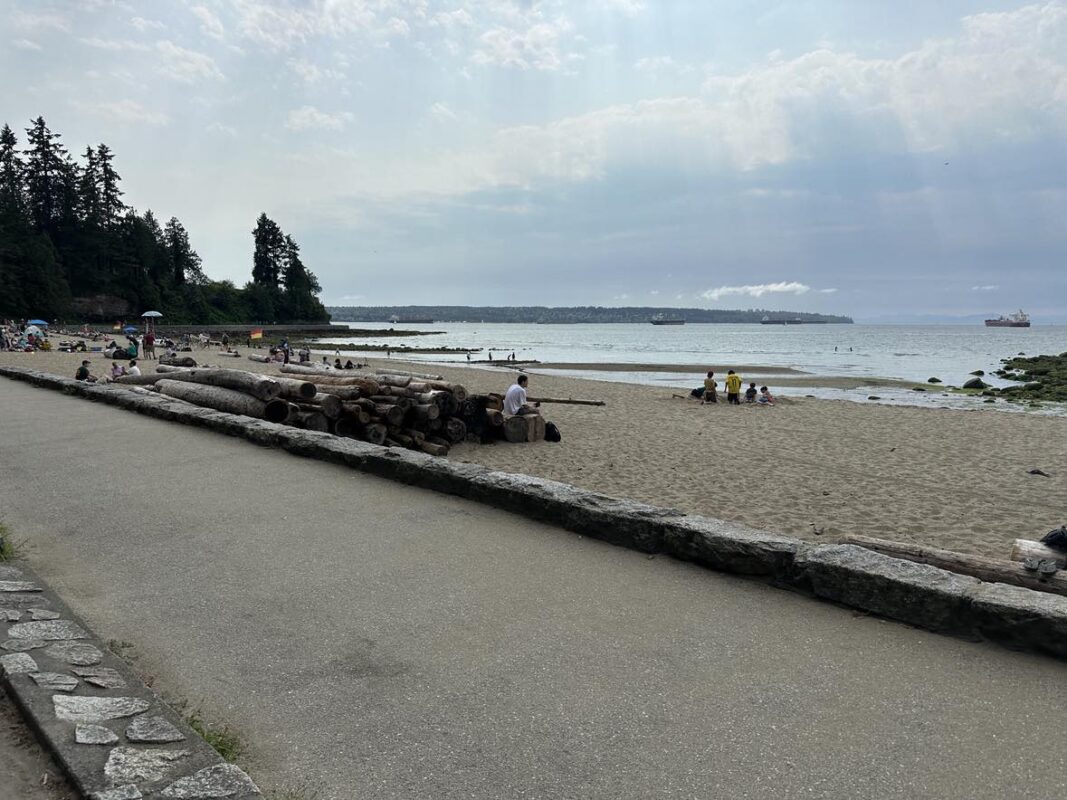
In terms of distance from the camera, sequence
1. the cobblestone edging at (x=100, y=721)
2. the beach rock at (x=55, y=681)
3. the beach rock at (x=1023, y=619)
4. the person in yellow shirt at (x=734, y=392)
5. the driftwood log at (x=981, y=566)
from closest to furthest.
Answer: the cobblestone edging at (x=100, y=721) → the beach rock at (x=55, y=681) → the beach rock at (x=1023, y=619) → the driftwood log at (x=981, y=566) → the person in yellow shirt at (x=734, y=392)

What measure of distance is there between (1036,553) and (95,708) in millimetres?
5937

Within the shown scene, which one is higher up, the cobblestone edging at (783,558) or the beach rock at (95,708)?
the cobblestone edging at (783,558)

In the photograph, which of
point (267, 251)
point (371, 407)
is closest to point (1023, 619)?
point (371, 407)

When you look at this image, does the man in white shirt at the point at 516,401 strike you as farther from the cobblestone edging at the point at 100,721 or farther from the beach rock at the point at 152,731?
the beach rock at the point at 152,731

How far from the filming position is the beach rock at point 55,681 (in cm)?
301

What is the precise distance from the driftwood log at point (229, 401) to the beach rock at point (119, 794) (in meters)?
10.3

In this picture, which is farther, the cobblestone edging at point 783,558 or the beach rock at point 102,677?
the cobblestone edging at point 783,558

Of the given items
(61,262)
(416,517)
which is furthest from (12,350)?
(61,262)

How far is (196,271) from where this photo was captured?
11419 cm

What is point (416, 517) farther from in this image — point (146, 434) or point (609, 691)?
point (146, 434)

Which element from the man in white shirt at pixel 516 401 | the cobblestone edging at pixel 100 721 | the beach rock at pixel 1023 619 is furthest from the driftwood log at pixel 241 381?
the beach rock at pixel 1023 619

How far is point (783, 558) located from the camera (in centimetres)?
476

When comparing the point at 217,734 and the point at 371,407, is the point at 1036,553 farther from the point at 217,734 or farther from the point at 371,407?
the point at 371,407

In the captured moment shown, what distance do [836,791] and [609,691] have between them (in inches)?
41.6
